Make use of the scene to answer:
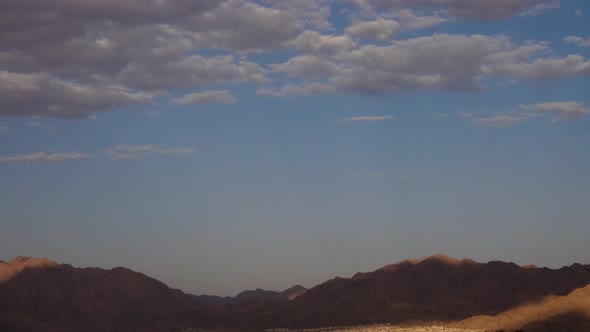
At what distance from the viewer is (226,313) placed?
125m

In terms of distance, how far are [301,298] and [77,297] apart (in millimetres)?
39308

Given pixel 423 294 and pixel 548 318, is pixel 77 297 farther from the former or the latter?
pixel 548 318

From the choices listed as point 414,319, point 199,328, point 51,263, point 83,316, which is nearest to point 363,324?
point 414,319

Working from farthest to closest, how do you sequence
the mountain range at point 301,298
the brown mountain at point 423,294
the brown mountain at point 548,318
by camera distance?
the brown mountain at point 423,294 → the mountain range at point 301,298 → the brown mountain at point 548,318

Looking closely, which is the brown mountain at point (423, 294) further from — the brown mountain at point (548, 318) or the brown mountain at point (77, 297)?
the brown mountain at point (77, 297)

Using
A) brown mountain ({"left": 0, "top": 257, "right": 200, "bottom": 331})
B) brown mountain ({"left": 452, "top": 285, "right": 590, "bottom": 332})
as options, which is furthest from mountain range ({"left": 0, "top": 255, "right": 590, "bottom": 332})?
brown mountain ({"left": 452, "top": 285, "right": 590, "bottom": 332})

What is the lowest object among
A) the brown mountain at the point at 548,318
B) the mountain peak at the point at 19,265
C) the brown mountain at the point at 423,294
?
the brown mountain at the point at 548,318

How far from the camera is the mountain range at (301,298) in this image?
117m

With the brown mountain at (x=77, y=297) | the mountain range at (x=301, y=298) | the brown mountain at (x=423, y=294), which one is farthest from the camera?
the brown mountain at (x=77, y=297)

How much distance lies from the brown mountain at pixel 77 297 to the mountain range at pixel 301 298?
163 mm

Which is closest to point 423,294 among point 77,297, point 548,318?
point 548,318

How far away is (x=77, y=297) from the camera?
126375 millimetres

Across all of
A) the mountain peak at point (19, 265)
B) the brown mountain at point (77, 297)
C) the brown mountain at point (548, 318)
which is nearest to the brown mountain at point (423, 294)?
the brown mountain at point (548, 318)

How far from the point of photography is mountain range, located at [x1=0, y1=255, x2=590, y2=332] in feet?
383
